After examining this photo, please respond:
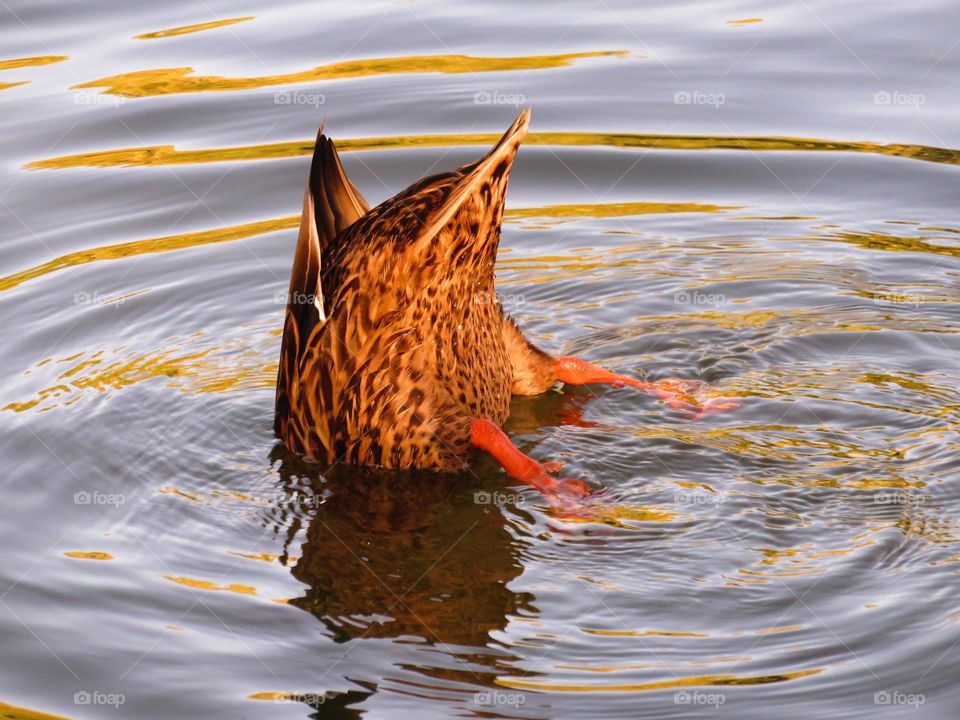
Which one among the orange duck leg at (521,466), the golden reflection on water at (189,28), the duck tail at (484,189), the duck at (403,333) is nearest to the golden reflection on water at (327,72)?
the golden reflection on water at (189,28)

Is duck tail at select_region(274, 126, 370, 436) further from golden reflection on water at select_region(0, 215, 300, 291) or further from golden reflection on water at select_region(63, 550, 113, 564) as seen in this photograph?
golden reflection on water at select_region(0, 215, 300, 291)

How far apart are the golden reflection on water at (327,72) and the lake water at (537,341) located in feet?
0.11

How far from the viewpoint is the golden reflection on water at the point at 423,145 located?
30.7ft

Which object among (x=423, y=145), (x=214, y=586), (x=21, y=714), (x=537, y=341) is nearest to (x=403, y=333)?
(x=214, y=586)

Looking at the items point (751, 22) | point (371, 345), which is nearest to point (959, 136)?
point (751, 22)

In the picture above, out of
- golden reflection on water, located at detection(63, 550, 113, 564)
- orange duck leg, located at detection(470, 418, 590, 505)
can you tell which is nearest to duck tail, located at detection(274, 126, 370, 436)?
orange duck leg, located at detection(470, 418, 590, 505)

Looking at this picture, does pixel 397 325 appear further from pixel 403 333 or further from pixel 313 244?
pixel 313 244

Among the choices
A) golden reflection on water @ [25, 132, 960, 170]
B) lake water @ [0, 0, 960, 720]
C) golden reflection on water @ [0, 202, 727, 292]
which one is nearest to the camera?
lake water @ [0, 0, 960, 720]

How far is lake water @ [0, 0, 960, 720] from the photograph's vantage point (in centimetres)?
478

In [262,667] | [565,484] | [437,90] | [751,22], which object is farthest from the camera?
[751,22]

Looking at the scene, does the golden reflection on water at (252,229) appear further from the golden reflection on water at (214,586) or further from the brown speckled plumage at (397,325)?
the golden reflection on water at (214,586)

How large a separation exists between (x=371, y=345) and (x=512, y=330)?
1.01 metres

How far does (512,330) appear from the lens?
264 inches

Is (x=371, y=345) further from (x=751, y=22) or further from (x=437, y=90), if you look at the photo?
(x=751, y=22)
